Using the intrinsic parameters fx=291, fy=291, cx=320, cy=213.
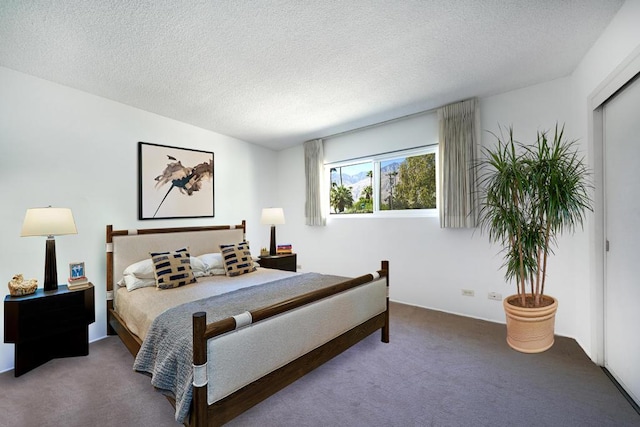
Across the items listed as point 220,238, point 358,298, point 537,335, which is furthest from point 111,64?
point 537,335

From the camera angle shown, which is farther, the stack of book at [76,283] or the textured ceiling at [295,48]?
the stack of book at [76,283]

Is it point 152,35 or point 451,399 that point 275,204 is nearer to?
point 152,35

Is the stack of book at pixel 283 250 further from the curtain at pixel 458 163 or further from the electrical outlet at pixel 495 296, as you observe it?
the electrical outlet at pixel 495 296

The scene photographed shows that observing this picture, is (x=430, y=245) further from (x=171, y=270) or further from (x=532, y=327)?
(x=171, y=270)

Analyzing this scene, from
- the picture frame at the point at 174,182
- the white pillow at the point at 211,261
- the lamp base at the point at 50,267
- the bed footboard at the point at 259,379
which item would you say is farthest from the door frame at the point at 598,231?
the lamp base at the point at 50,267

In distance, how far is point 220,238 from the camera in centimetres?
421

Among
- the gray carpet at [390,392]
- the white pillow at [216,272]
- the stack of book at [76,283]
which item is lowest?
the gray carpet at [390,392]

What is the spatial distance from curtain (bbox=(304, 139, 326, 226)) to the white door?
3506 millimetres

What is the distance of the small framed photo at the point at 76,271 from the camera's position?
2820 millimetres

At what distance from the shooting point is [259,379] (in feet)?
5.91

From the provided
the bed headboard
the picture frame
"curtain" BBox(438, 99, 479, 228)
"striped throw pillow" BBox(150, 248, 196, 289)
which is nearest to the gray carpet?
"striped throw pillow" BBox(150, 248, 196, 289)

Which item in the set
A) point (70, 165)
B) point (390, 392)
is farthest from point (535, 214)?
point (70, 165)

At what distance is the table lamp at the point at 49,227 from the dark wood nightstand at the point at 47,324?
0.15 meters

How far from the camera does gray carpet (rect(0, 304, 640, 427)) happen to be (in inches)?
73.1
